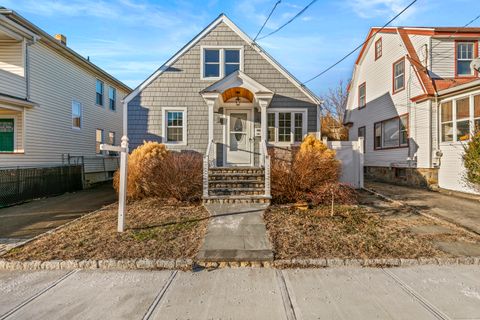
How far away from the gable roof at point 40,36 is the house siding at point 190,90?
4826 millimetres

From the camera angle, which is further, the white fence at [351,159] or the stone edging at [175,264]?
the white fence at [351,159]

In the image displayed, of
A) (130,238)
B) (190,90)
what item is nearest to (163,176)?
(130,238)

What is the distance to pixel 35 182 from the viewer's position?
9852mm

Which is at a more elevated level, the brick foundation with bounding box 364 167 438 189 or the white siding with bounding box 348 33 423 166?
the white siding with bounding box 348 33 423 166

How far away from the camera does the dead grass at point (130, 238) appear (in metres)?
4.43

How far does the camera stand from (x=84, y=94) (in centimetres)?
1491

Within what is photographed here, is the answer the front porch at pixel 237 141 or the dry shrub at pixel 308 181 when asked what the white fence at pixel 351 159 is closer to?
the dry shrub at pixel 308 181

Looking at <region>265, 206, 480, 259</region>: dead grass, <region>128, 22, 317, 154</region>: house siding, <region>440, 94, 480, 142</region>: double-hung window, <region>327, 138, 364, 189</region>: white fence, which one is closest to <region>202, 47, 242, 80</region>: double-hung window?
<region>128, 22, 317, 154</region>: house siding

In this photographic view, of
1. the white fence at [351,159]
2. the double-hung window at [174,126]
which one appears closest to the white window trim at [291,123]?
the white fence at [351,159]

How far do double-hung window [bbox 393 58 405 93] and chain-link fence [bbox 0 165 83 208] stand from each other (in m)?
16.2

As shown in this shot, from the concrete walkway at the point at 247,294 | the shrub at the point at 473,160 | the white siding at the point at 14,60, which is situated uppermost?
the white siding at the point at 14,60

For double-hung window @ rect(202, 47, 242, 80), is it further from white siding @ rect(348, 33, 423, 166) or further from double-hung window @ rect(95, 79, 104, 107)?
double-hung window @ rect(95, 79, 104, 107)

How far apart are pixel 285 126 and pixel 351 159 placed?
2941 mm

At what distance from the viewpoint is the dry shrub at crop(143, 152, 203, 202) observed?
780 cm
